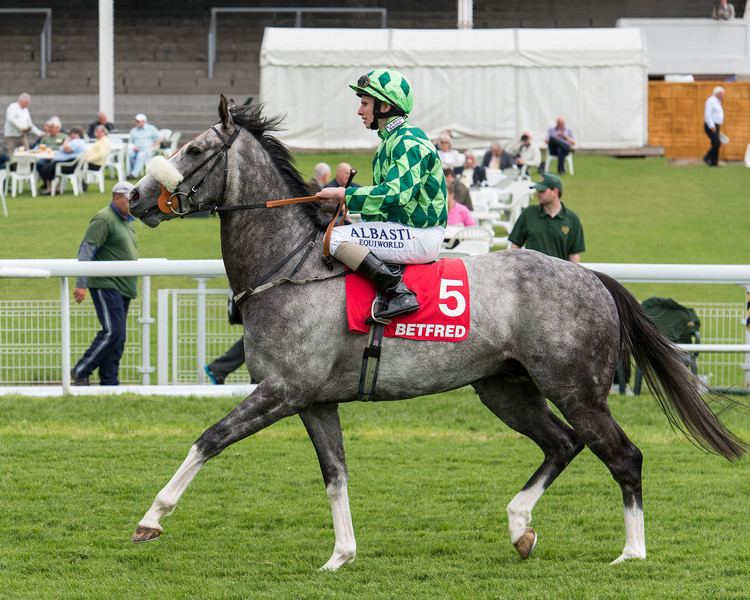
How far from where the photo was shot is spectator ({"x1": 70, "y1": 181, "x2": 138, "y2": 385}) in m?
9.16

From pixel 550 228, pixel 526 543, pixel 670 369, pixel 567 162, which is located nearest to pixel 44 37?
pixel 567 162

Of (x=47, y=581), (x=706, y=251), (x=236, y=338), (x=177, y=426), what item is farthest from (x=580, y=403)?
(x=706, y=251)

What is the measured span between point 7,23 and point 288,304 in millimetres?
30786

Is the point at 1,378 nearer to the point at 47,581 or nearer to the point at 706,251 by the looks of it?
the point at 47,581

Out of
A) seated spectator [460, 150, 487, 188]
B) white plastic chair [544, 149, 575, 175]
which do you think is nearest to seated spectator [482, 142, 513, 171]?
white plastic chair [544, 149, 575, 175]

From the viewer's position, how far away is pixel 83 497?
20.4 feet

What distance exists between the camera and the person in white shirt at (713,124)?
84.9 feet

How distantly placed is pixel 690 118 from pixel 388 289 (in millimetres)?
23839

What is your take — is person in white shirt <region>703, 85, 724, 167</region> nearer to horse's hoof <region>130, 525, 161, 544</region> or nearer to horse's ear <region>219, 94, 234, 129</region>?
horse's ear <region>219, 94, 234, 129</region>

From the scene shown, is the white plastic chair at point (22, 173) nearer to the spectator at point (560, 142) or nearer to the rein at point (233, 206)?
the spectator at point (560, 142)

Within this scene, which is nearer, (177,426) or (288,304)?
(288,304)

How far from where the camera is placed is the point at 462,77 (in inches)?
1011

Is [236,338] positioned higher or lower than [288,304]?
lower

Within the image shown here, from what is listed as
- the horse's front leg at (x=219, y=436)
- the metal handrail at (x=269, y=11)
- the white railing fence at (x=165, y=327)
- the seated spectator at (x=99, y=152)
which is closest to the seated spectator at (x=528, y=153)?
the seated spectator at (x=99, y=152)
